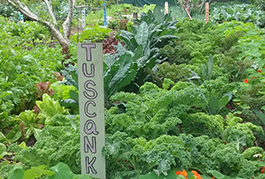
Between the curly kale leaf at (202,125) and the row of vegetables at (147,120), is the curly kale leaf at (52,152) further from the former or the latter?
the curly kale leaf at (202,125)

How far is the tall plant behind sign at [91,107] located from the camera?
144cm

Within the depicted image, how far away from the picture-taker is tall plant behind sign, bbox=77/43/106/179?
1.44 metres

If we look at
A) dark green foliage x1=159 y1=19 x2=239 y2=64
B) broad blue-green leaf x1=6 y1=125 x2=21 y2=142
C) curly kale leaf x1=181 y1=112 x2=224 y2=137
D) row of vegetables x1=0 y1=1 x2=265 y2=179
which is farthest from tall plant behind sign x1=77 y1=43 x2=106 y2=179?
dark green foliage x1=159 y1=19 x2=239 y2=64

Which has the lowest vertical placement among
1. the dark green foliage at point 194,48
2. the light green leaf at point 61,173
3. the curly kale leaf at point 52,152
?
the light green leaf at point 61,173

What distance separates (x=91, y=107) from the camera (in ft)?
4.83

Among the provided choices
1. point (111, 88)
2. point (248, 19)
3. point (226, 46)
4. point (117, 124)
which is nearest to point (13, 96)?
point (111, 88)

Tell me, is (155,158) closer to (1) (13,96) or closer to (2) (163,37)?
(1) (13,96)

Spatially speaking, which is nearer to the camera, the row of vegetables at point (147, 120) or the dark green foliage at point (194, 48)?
the row of vegetables at point (147, 120)

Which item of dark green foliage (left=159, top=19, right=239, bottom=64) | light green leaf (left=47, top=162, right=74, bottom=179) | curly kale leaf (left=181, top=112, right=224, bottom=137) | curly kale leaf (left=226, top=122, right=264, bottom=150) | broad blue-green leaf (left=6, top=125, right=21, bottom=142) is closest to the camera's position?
light green leaf (left=47, top=162, right=74, bottom=179)

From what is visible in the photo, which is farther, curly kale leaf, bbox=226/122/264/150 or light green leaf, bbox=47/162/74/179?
curly kale leaf, bbox=226/122/264/150

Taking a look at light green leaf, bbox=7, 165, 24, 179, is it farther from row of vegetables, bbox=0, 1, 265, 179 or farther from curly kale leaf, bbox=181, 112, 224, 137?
curly kale leaf, bbox=181, 112, 224, 137

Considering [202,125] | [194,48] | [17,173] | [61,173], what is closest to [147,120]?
[202,125]

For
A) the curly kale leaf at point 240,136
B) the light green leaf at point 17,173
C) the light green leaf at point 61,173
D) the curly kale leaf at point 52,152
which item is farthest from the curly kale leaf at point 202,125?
the light green leaf at point 17,173

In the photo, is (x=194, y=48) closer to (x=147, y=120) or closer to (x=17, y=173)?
(x=147, y=120)
